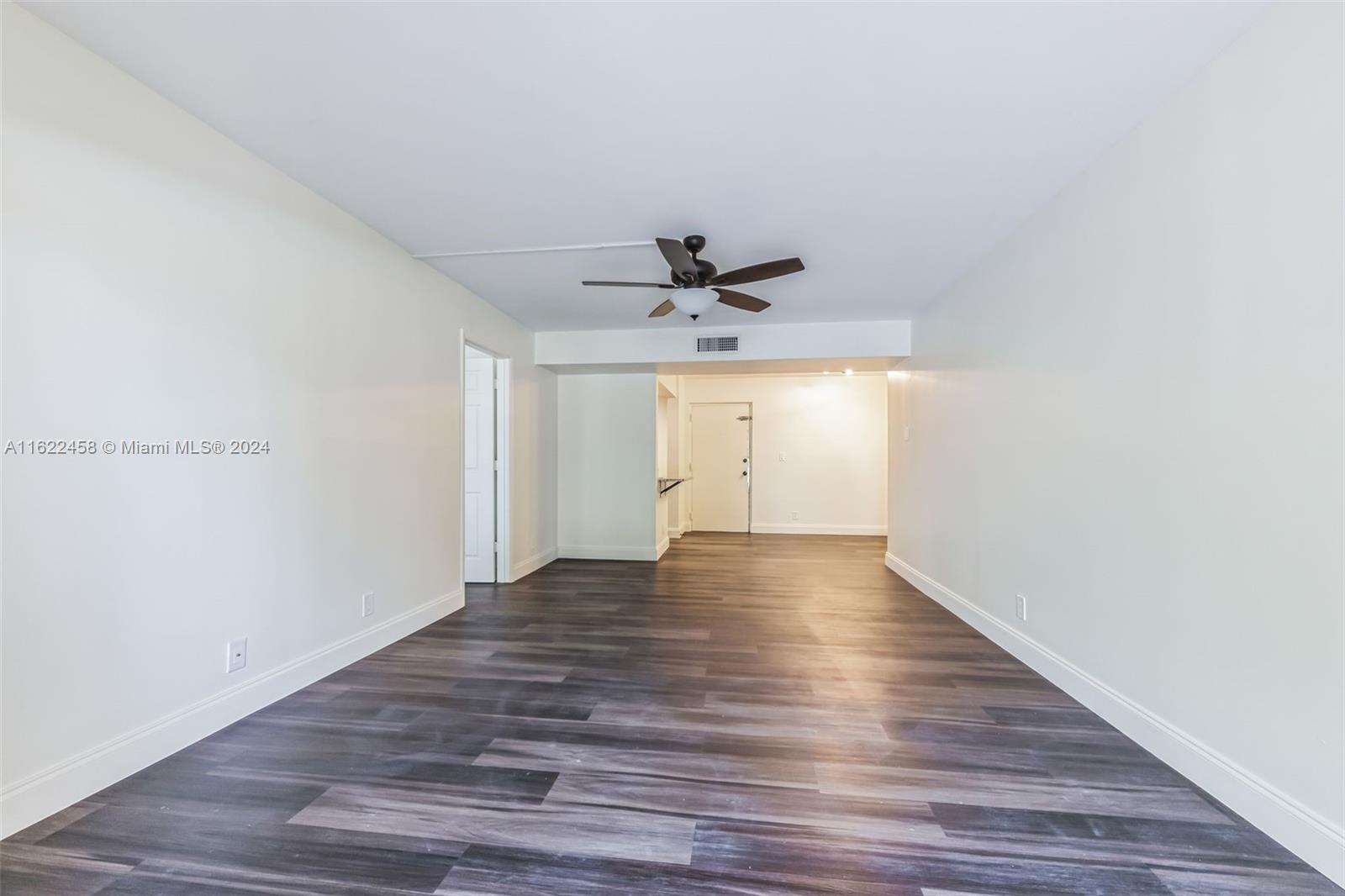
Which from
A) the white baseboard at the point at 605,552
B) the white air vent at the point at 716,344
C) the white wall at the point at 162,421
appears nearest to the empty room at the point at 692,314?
the white wall at the point at 162,421

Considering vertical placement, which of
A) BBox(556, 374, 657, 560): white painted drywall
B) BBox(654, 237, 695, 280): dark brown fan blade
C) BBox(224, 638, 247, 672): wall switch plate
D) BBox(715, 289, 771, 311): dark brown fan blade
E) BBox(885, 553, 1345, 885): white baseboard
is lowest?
BBox(885, 553, 1345, 885): white baseboard

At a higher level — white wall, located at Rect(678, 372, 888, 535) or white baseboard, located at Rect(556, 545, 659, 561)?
white wall, located at Rect(678, 372, 888, 535)

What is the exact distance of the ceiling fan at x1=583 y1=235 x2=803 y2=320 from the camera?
2.66 meters

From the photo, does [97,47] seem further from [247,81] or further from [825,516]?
[825,516]

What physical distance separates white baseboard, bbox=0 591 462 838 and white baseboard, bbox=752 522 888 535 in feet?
19.7

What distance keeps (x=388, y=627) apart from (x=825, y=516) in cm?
629

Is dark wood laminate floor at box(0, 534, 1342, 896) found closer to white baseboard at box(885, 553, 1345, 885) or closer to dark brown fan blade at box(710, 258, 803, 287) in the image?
white baseboard at box(885, 553, 1345, 885)

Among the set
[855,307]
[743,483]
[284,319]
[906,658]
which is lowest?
[906,658]

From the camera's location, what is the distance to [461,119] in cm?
195

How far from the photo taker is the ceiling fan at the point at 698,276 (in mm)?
2656

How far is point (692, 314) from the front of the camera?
326 cm

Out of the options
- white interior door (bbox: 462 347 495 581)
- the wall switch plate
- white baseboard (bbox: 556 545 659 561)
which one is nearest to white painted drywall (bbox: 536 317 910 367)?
white interior door (bbox: 462 347 495 581)

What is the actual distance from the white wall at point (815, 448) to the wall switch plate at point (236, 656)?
6.19 m

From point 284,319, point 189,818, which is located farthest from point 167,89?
point 189,818
